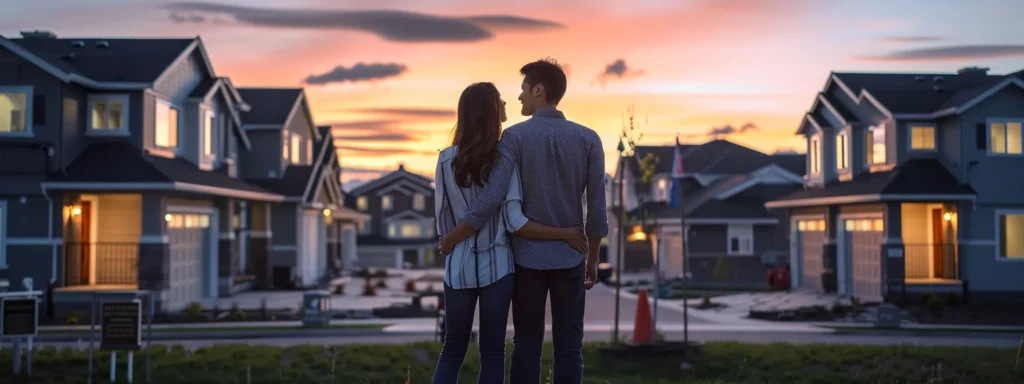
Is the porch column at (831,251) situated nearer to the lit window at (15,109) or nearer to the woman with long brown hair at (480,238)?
the lit window at (15,109)

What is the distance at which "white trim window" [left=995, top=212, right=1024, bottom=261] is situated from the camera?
111 ft

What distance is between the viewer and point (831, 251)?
37.6 meters

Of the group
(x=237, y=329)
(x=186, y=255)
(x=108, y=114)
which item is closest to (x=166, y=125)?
(x=108, y=114)

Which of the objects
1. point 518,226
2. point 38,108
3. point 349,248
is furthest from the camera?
point 349,248

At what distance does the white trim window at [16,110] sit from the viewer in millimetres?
27875

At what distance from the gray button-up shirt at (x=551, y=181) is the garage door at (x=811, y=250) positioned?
107ft

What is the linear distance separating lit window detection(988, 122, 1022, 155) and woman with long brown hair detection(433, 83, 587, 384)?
3035cm

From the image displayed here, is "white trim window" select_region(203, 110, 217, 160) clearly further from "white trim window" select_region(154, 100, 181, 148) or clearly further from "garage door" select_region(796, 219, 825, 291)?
"garage door" select_region(796, 219, 825, 291)

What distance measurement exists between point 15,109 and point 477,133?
24303 mm

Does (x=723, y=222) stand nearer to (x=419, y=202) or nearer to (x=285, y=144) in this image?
(x=285, y=144)

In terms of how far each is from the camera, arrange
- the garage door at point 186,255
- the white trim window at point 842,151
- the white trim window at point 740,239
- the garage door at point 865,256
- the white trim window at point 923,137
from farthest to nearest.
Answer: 1. the white trim window at point 740,239
2. the white trim window at point 842,151
3. the white trim window at point 923,137
4. the garage door at point 865,256
5. the garage door at point 186,255

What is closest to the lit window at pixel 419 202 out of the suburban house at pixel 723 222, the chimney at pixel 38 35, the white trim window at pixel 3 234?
the suburban house at pixel 723 222

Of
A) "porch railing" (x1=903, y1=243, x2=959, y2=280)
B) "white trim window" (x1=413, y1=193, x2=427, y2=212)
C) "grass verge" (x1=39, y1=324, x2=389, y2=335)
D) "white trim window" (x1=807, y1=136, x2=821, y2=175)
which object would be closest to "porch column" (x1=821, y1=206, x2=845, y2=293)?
"white trim window" (x1=807, y1=136, x2=821, y2=175)

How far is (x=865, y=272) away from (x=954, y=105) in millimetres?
5594
